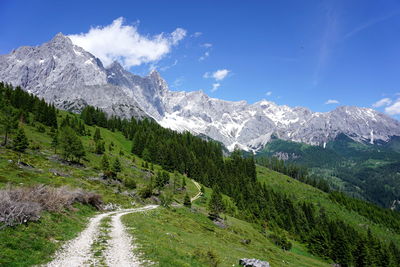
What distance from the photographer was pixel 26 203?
20391 mm

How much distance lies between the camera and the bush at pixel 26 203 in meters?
18.4

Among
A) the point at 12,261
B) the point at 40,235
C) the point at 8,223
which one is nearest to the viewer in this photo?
the point at 12,261

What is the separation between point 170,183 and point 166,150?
38663 millimetres

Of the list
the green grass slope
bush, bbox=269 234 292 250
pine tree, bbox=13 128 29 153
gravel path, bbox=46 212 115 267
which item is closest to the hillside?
pine tree, bbox=13 128 29 153

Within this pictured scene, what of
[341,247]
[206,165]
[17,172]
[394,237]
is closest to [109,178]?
[17,172]

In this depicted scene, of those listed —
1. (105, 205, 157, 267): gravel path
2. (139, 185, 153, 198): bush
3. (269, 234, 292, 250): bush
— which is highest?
(105, 205, 157, 267): gravel path

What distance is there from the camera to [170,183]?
3969 inches

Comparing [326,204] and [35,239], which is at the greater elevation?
[35,239]

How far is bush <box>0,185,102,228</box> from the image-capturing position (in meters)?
18.4

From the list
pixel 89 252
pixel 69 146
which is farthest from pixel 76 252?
pixel 69 146

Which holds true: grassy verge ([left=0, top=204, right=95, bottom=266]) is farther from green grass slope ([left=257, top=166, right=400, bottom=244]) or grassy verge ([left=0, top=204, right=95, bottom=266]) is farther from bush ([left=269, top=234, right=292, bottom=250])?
green grass slope ([left=257, top=166, right=400, bottom=244])

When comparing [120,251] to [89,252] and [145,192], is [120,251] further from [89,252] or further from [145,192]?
[145,192]

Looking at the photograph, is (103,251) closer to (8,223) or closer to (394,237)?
(8,223)

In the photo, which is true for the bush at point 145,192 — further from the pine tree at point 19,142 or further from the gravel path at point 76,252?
the gravel path at point 76,252
